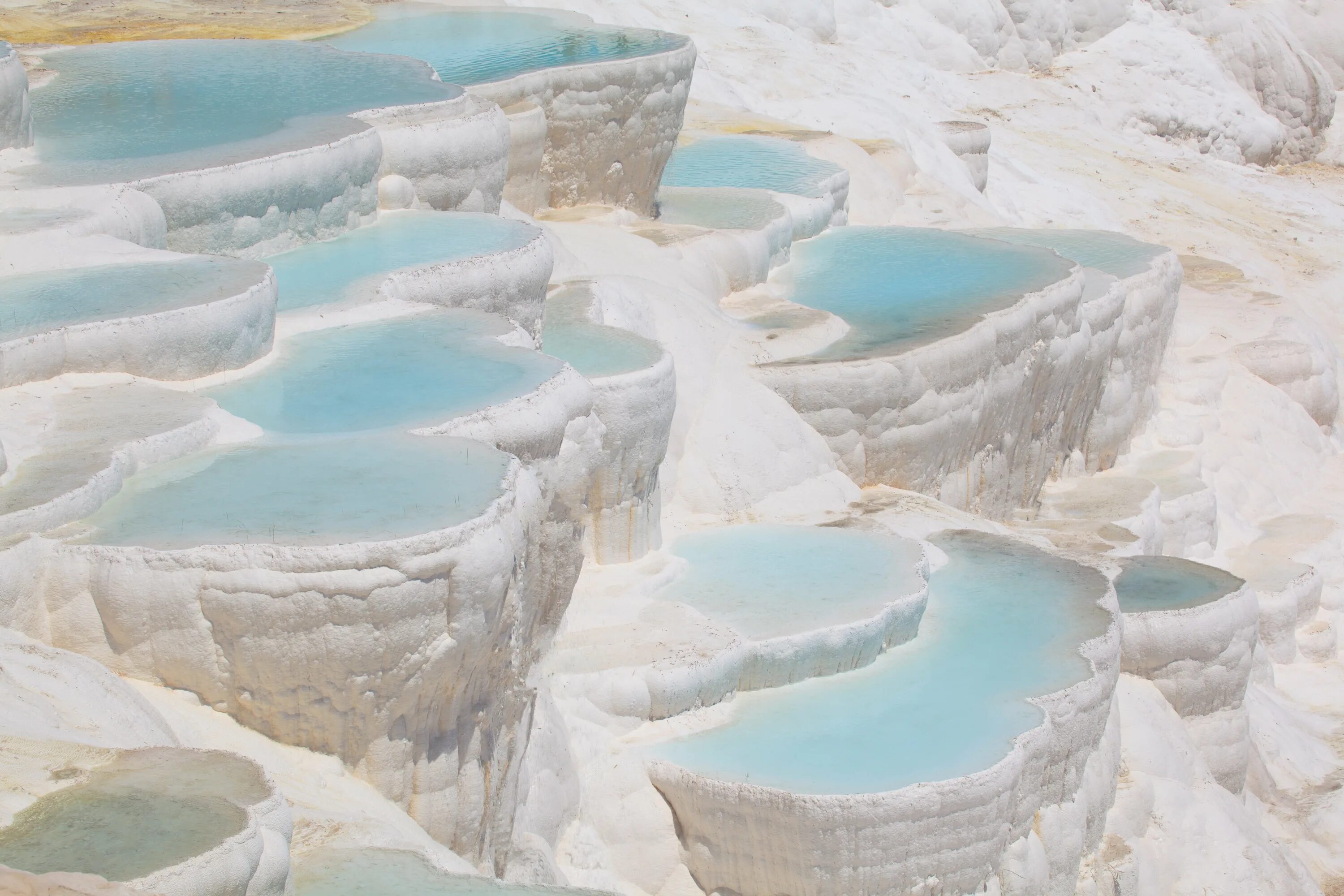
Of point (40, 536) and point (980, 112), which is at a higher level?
point (40, 536)

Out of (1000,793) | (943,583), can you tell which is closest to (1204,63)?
(943,583)

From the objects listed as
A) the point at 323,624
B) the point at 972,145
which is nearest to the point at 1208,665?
the point at 323,624

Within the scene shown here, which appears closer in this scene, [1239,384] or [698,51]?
[1239,384]

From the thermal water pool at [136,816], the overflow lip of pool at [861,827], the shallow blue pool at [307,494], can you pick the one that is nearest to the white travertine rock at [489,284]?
the shallow blue pool at [307,494]

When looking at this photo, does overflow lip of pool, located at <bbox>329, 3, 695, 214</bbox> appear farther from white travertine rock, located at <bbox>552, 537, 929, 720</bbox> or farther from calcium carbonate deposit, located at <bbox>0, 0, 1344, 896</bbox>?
white travertine rock, located at <bbox>552, 537, 929, 720</bbox>

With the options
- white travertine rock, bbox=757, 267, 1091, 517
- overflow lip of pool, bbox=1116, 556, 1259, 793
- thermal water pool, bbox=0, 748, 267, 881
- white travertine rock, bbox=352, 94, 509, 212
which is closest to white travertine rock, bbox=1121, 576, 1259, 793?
overflow lip of pool, bbox=1116, 556, 1259, 793

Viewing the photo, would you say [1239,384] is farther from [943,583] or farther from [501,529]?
[501,529]
